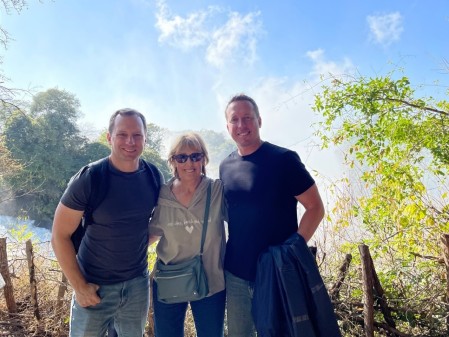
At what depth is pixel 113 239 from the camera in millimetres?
1567

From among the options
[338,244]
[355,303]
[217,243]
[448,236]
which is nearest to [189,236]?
[217,243]

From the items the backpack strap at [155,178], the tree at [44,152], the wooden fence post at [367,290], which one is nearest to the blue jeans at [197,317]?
the backpack strap at [155,178]

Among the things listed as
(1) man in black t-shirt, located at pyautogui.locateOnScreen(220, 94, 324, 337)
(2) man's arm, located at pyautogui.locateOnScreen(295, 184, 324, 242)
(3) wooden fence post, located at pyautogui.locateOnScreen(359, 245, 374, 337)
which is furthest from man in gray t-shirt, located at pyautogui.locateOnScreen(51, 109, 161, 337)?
(3) wooden fence post, located at pyautogui.locateOnScreen(359, 245, 374, 337)

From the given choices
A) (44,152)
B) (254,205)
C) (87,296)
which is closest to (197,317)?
(87,296)

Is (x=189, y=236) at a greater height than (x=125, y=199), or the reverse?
(x=125, y=199)

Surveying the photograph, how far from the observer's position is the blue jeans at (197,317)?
5.52 ft

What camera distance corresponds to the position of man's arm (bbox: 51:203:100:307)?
4.75 feet

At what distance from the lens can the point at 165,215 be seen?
1.69m

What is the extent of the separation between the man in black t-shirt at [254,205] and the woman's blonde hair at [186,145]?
8.1 inches

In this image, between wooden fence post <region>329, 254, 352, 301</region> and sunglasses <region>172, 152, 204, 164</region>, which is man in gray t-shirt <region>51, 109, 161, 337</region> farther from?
wooden fence post <region>329, 254, 352, 301</region>

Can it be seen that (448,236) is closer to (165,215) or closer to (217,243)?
(217,243)

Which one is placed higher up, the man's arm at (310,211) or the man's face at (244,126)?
the man's face at (244,126)

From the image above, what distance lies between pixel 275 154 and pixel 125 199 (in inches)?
33.1

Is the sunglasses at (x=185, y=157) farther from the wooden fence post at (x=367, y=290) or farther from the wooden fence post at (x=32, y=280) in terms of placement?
the wooden fence post at (x=32, y=280)
